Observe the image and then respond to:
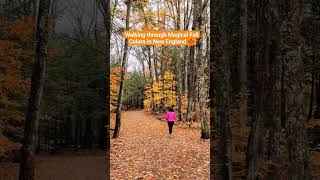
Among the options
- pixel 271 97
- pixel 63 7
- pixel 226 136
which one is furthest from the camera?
pixel 63 7

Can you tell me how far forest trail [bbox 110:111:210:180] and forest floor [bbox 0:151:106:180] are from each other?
141cm

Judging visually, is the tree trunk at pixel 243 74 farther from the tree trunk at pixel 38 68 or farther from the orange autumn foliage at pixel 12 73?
the orange autumn foliage at pixel 12 73

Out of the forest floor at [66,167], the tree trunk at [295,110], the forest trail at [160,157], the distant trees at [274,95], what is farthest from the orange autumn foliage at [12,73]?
the tree trunk at [295,110]

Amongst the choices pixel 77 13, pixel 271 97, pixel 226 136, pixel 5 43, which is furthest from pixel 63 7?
pixel 271 97

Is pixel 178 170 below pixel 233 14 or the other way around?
below

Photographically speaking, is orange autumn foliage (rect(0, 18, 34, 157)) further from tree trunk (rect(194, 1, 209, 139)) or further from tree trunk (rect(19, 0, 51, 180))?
tree trunk (rect(194, 1, 209, 139))

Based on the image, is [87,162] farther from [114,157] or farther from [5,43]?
[5,43]

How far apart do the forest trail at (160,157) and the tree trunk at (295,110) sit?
23.2 feet

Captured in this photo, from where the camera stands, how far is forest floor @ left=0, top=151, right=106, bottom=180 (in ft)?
55.1

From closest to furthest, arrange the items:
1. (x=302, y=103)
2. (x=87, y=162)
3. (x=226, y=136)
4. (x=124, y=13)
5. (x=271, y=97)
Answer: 1. (x=302, y=103)
2. (x=271, y=97)
3. (x=226, y=136)
4. (x=124, y=13)
5. (x=87, y=162)

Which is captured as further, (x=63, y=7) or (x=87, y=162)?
(x=63, y=7)

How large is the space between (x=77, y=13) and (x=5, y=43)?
41.5 feet

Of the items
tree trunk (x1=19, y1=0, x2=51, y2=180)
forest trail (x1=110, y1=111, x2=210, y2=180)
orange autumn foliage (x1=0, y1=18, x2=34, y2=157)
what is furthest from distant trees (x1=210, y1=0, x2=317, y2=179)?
orange autumn foliage (x1=0, y1=18, x2=34, y2=157)

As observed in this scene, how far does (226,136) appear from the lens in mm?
9961
